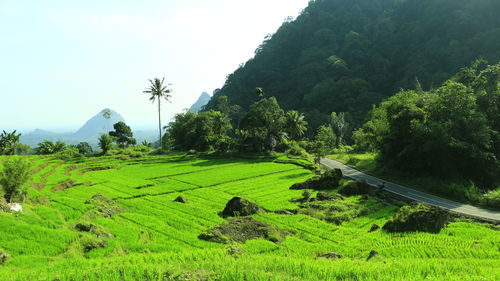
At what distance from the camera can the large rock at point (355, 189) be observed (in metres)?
32.4

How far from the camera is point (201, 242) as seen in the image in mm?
19000

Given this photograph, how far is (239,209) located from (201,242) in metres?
6.36

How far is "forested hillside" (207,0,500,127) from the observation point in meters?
98.1

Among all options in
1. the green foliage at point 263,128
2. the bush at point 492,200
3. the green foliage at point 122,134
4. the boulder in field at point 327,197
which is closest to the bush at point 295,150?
the green foliage at point 263,128

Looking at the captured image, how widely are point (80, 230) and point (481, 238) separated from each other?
81.6ft

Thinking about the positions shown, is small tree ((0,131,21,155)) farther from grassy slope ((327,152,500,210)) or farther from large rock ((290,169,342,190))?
grassy slope ((327,152,500,210))

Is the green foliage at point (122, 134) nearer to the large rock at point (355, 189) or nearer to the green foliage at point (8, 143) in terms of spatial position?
the green foliage at point (8, 143)

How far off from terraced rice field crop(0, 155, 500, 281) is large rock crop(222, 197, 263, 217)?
124 centimetres

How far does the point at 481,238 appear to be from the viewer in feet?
66.4

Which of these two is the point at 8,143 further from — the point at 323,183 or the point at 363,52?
the point at 363,52

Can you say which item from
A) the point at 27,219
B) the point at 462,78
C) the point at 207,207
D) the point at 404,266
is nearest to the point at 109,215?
the point at 27,219

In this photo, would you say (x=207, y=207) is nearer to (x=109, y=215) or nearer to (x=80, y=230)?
(x=109, y=215)

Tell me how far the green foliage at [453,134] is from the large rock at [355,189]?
27.0ft

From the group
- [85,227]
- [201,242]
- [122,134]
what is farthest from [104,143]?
[201,242]
